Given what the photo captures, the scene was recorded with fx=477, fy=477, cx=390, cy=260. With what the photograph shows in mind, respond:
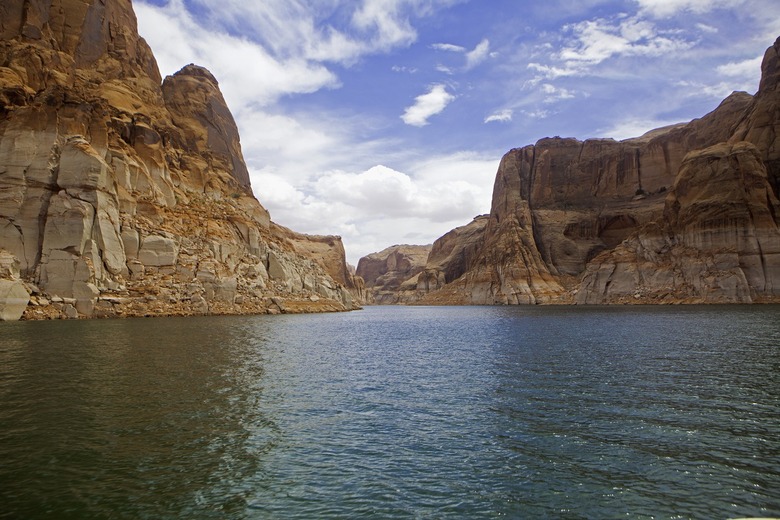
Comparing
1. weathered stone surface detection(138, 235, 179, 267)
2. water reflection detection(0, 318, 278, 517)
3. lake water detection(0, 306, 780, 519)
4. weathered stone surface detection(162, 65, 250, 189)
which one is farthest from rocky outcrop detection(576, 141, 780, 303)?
water reflection detection(0, 318, 278, 517)

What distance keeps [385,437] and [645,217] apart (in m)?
162

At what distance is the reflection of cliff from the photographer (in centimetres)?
9538

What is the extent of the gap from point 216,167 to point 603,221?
129615 millimetres

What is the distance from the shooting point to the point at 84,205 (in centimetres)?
5294

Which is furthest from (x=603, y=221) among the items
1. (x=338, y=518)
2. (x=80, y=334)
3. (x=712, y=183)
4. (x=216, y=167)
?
(x=338, y=518)

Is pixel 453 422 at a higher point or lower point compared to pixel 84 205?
lower

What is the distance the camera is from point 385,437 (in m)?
13.8

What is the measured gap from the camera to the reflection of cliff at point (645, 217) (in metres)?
95.4

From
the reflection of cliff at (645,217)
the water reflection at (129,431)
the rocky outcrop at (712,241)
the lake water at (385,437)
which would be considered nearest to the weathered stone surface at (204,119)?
the water reflection at (129,431)

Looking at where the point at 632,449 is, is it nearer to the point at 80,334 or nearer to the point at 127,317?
the point at 80,334

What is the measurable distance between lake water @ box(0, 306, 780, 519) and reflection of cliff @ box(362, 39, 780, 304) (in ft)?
277

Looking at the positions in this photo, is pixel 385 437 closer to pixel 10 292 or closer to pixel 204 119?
pixel 10 292

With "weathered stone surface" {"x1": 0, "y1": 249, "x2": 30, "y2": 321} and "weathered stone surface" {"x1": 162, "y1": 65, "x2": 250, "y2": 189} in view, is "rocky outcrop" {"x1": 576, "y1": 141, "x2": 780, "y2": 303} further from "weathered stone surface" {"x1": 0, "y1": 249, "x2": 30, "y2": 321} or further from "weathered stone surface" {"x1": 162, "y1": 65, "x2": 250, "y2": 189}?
"weathered stone surface" {"x1": 0, "y1": 249, "x2": 30, "y2": 321}

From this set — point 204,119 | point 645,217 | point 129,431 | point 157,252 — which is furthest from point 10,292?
point 645,217
